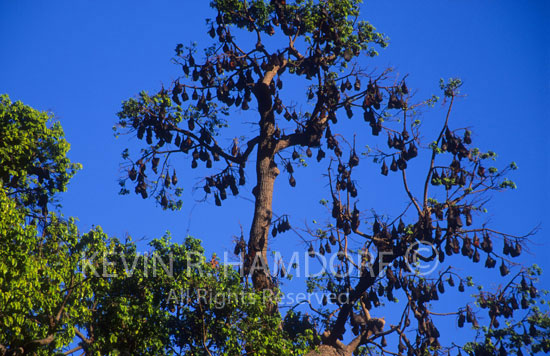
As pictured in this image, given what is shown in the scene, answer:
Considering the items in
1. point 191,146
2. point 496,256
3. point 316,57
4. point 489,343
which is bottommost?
point 489,343

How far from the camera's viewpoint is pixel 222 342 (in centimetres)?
1439

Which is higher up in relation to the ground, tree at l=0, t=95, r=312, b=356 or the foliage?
the foliage

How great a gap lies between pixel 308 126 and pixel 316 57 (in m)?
1.63

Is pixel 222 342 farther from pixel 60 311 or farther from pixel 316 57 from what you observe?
pixel 316 57

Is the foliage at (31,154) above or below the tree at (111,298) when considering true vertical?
above

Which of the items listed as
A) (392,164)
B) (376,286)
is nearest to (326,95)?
(392,164)

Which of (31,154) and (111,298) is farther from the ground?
(31,154)

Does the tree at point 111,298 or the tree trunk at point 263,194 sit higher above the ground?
the tree trunk at point 263,194

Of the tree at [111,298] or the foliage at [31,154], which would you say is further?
the foliage at [31,154]

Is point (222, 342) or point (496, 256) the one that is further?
point (496, 256)

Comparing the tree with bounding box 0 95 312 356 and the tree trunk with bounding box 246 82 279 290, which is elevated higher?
the tree trunk with bounding box 246 82 279 290

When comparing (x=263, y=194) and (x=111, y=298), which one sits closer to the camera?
(x=111, y=298)

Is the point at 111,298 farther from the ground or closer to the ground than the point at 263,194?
closer to the ground

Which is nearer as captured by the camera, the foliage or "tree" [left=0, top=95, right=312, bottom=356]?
"tree" [left=0, top=95, right=312, bottom=356]
